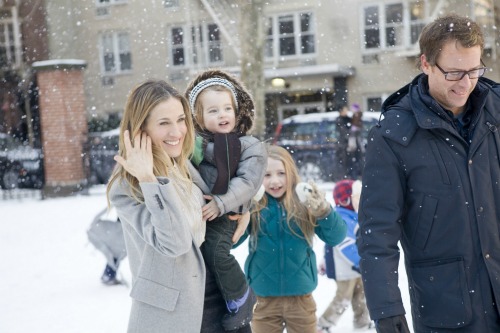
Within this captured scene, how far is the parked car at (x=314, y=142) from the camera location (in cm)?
1611

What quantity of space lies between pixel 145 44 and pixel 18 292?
2176 cm

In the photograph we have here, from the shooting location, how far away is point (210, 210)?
2.82 meters

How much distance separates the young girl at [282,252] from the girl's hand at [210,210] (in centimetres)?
112

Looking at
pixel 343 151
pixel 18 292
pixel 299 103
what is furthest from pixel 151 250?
pixel 299 103

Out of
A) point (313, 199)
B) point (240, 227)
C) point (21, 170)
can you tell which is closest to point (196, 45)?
point (21, 170)

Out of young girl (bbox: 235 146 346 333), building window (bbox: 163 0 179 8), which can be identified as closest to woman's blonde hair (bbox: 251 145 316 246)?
young girl (bbox: 235 146 346 333)

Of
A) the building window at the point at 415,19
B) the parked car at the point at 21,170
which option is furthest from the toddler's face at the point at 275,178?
the building window at the point at 415,19

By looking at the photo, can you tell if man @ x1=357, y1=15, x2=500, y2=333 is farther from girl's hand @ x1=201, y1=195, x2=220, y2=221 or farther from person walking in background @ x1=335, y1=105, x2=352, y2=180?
person walking in background @ x1=335, y1=105, x2=352, y2=180

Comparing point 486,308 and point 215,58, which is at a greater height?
point 215,58

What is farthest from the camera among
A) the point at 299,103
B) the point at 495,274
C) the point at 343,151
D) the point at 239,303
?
the point at 299,103

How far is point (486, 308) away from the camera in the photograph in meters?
2.51

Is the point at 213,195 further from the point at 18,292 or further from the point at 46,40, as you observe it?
the point at 46,40

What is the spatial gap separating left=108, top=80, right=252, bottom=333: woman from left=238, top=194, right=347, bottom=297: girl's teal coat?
132 cm

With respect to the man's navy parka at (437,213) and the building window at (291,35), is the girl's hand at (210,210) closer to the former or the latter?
the man's navy parka at (437,213)
